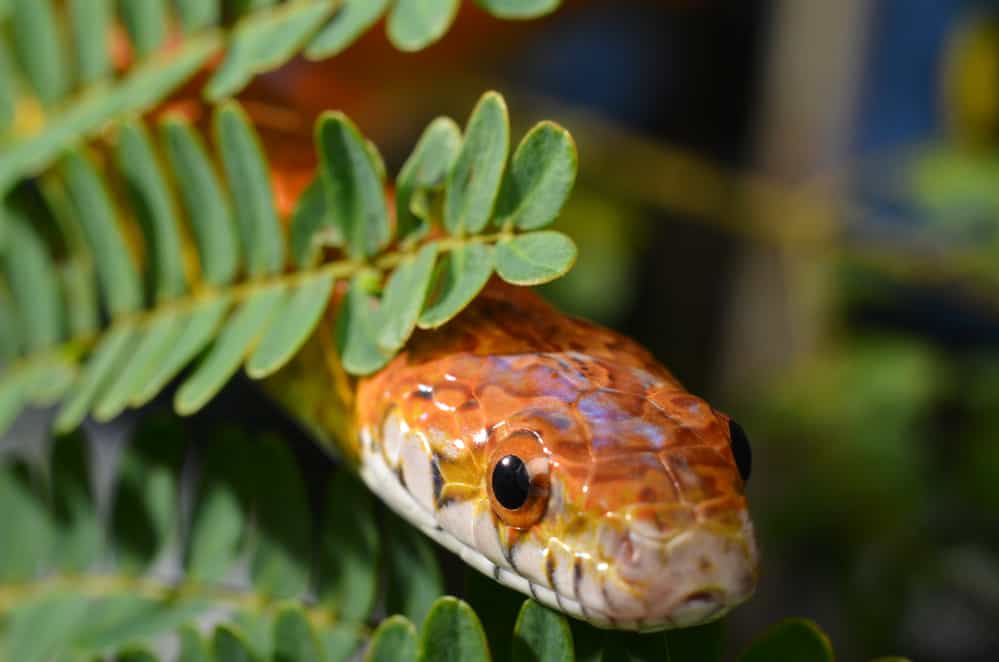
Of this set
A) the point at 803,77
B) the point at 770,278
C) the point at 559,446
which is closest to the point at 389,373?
the point at 559,446

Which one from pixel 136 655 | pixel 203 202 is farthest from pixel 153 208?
pixel 136 655

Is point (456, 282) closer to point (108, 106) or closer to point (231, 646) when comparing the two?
point (231, 646)

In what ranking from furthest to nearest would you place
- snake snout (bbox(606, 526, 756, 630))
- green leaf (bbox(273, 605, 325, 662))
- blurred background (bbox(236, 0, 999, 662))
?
blurred background (bbox(236, 0, 999, 662)) → green leaf (bbox(273, 605, 325, 662)) → snake snout (bbox(606, 526, 756, 630))

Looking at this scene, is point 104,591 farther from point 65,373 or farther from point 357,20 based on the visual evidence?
point 357,20

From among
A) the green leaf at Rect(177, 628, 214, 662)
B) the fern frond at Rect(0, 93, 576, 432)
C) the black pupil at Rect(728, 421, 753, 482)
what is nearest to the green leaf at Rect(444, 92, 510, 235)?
the fern frond at Rect(0, 93, 576, 432)

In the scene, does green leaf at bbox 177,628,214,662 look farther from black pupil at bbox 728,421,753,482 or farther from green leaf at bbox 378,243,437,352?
black pupil at bbox 728,421,753,482
